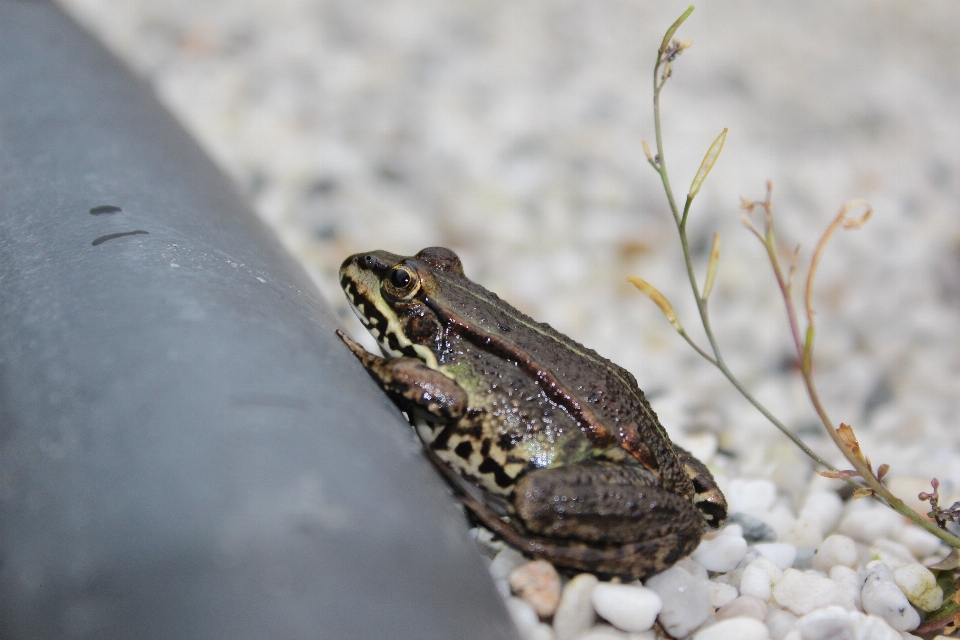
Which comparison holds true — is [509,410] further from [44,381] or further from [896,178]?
[896,178]

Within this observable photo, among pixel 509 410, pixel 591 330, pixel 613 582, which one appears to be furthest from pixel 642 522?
pixel 591 330

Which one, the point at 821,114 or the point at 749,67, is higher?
the point at 749,67

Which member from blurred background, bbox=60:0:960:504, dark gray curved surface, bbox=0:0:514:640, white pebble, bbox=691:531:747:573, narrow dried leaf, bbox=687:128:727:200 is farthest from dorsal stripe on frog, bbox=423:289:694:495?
blurred background, bbox=60:0:960:504

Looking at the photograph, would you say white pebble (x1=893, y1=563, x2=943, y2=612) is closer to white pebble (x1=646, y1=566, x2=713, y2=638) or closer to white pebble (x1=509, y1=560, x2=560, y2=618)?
white pebble (x1=646, y1=566, x2=713, y2=638)

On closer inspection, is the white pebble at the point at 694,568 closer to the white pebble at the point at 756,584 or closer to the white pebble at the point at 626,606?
the white pebble at the point at 756,584

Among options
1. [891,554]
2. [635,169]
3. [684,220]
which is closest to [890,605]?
[891,554]
